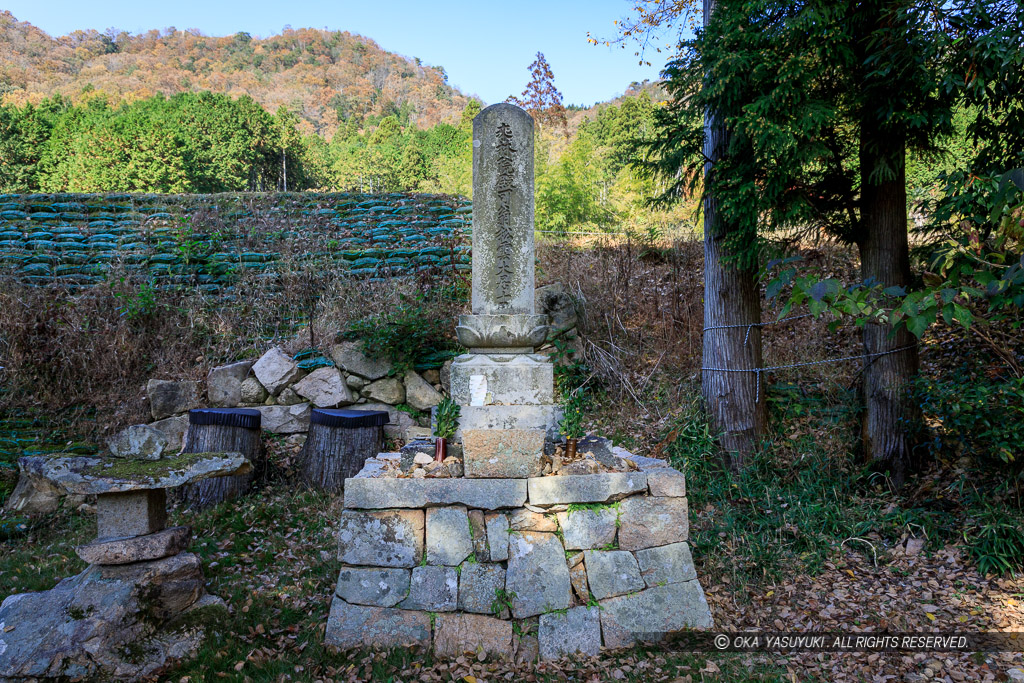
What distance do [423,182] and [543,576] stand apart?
15.9m

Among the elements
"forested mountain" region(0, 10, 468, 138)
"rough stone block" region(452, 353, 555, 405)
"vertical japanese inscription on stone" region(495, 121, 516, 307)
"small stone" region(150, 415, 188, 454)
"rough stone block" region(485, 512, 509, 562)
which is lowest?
"rough stone block" region(485, 512, 509, 562)

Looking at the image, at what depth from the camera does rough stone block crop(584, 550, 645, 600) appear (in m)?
3.31

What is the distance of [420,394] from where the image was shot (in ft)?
20.1

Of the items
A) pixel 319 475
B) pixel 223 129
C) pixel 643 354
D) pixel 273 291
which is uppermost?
pixel 223 129

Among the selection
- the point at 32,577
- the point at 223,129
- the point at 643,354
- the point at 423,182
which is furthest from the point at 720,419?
the point at 223,129

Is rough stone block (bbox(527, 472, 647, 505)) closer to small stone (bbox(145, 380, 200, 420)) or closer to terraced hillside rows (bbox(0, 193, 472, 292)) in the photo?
small stone (bbox(145, 380, 200, 420))

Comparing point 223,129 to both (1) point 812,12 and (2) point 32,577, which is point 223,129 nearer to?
(2) point 32,577

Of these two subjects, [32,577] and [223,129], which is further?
[223,129]

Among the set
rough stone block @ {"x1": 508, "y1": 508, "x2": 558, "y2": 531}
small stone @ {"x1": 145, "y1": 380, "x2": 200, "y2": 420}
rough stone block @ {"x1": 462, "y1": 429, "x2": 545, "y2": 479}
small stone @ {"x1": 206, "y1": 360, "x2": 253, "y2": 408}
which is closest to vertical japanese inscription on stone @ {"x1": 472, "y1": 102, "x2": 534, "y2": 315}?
rough stone block @ {"x1": 462, "y1": 429, "x2": 545, "y2": 479}

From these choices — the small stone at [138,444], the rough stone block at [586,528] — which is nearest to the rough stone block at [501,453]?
the rough stone block at [586,528]

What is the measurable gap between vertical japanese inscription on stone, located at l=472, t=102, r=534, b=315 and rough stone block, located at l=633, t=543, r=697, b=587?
70.6 inches

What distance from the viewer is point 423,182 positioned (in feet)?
57.7

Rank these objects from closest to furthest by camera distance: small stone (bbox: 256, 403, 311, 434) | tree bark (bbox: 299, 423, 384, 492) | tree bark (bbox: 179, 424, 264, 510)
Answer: tree bark (bbox: 179, 424, 264, 510), tree bark (bbox: 299, 423, 384, 492), small stone (bbox: 256, 403, 311, 434)

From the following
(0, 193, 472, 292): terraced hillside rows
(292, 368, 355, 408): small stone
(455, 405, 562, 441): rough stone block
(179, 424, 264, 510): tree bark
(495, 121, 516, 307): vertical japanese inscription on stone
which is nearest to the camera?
(455, 405, 562, 441): rough stone block
